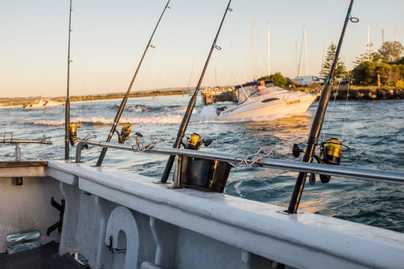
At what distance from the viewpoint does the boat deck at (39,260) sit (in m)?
4.42

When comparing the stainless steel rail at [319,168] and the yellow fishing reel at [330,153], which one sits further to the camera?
the yellow fishing reel at [330,153]

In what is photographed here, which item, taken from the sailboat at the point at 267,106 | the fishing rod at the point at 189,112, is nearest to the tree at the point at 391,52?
the sailboat at the point at 267,106

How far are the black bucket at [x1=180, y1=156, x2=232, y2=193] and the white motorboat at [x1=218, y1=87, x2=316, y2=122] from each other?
37569 mm

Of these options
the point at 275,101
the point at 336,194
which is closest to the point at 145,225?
the point at 336,194

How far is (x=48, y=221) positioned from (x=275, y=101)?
124ft

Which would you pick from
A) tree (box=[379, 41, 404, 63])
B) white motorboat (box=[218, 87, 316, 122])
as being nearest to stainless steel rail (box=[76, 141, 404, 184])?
white motorboat (box=[218, 87, 316, 122])

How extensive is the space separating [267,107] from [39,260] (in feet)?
125

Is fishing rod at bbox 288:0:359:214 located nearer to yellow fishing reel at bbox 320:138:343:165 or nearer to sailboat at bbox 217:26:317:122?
yellow fishing reel at bbox 320:138:343:165

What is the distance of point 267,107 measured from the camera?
41.6 meters

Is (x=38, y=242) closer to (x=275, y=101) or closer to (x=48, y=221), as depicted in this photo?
(x=48, y=221)

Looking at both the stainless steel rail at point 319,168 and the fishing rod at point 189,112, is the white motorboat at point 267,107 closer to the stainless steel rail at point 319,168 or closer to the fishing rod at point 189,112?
the fishing rod at point 189,112

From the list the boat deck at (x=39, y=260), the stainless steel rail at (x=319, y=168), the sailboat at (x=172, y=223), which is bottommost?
the boat deck at (x=39, y=260)

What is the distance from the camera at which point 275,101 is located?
138ft

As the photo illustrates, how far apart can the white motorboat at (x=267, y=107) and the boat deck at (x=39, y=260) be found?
36.3 meters
